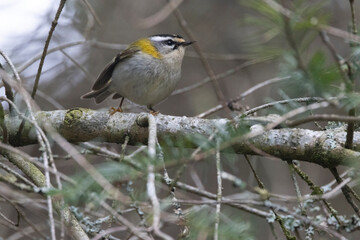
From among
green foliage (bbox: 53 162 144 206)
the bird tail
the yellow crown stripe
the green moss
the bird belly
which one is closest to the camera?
→ green foliage (bbox: 53 162 144 206)

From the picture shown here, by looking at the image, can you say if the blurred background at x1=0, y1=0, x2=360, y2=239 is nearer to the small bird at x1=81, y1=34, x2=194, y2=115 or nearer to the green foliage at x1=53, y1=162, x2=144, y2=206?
the small bird at x1=81, y1=34, x2=194, y2=115

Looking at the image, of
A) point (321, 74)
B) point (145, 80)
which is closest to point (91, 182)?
point (321, 74)

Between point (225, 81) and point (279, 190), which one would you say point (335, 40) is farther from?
point (279, 190)

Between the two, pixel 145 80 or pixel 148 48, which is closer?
pixel 145 80

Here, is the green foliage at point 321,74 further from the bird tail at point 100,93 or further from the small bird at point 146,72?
the bird tail at point 100,93

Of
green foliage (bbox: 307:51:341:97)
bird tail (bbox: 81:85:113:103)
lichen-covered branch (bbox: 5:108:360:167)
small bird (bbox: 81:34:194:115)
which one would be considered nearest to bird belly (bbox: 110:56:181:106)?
small bird (bbox: 81:34:194:115)

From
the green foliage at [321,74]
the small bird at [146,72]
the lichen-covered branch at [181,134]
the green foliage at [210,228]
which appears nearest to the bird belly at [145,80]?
the small bird at [146,72]

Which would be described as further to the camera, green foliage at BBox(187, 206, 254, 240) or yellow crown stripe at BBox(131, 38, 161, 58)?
yellow crown stripe at BBox(131, 38, 161, 58)

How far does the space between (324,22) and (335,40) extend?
5418 millimetres

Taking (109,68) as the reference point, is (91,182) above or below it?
below

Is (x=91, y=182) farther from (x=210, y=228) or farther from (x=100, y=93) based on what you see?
(x=100, y=93)

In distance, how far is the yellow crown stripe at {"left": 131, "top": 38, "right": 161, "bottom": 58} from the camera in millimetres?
4443

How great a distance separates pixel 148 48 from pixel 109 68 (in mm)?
411

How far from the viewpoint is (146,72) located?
14.1 ft
